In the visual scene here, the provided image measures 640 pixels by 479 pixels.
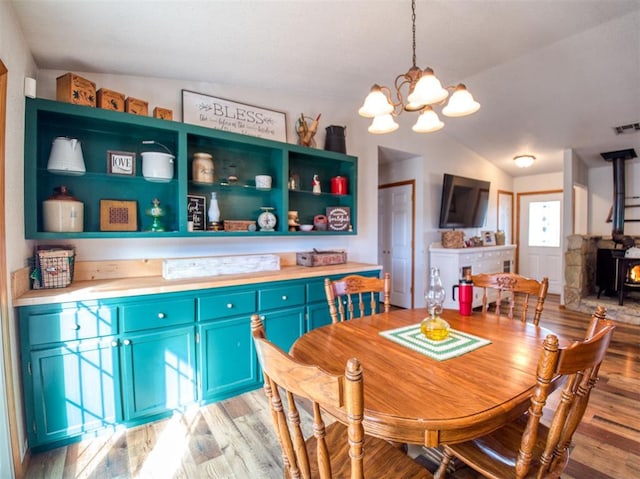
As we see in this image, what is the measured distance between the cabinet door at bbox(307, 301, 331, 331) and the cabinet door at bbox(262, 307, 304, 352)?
0.07m

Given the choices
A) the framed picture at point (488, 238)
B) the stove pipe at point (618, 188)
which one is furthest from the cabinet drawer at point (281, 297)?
the stove pipe at point (618, 188)

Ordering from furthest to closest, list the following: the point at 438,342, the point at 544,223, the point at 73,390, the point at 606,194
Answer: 1. the point at 544,223
2. the point at 606,194
3. the point at 73,390
4. the point at 438,342

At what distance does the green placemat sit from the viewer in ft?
4.24

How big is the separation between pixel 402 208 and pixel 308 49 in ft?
10.2

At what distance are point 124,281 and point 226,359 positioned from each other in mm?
915

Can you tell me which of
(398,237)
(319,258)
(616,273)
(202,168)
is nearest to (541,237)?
(616,273)

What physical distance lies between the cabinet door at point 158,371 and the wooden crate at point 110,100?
1.54m

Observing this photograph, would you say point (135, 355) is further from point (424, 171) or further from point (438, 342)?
point (424, 171)

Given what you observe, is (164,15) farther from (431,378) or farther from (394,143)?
(394,143)

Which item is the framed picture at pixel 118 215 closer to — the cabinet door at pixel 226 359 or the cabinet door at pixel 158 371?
the cabinet door at pixel 158 371

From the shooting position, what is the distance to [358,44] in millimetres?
2295

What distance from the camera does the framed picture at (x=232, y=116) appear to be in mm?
2549

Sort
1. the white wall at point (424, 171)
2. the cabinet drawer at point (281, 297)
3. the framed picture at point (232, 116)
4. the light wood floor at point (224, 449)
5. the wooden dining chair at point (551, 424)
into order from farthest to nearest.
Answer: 1. the white wall at point (424, 171)
2. the framed picture at point (232, 116)
3. the cabinet drawer at point (281, 297)
4. the light wood floor at point (224, 449)
5. the wooden dining chair at point (551, 424)

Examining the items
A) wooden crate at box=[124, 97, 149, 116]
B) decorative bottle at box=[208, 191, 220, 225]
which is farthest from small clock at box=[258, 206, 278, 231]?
wooden crate at box=[124, 97, 149, 116]
